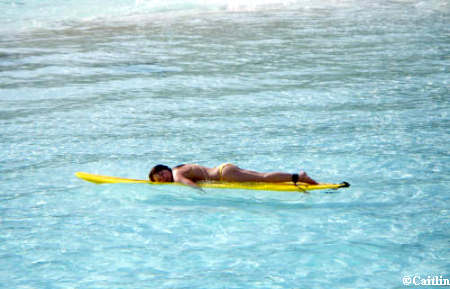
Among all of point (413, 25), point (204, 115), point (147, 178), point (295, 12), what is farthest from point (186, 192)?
point (295, 12)

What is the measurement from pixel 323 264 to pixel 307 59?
31.5ft

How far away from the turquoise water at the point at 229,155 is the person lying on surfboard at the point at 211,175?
0.60 feet

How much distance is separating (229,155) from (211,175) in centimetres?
137

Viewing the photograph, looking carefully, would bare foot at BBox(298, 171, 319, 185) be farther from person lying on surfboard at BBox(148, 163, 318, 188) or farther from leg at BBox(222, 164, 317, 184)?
leg at BBox(222, 164, 317, 184)

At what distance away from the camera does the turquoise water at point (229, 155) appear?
18.6ft

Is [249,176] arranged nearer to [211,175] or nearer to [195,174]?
[211,175]

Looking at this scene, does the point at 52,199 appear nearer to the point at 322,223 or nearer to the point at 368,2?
the point at 322,223

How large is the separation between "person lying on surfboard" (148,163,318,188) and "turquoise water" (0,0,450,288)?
184mm

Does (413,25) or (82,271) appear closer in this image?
(82,271)

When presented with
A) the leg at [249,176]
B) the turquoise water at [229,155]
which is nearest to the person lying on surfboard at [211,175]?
the leg at [249,176]

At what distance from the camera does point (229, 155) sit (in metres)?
8.62

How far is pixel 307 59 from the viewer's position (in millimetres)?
14562

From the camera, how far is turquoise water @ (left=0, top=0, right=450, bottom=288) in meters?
5.66

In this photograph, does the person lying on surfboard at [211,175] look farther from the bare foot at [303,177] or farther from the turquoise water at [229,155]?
the turquoise water at [229,155]
